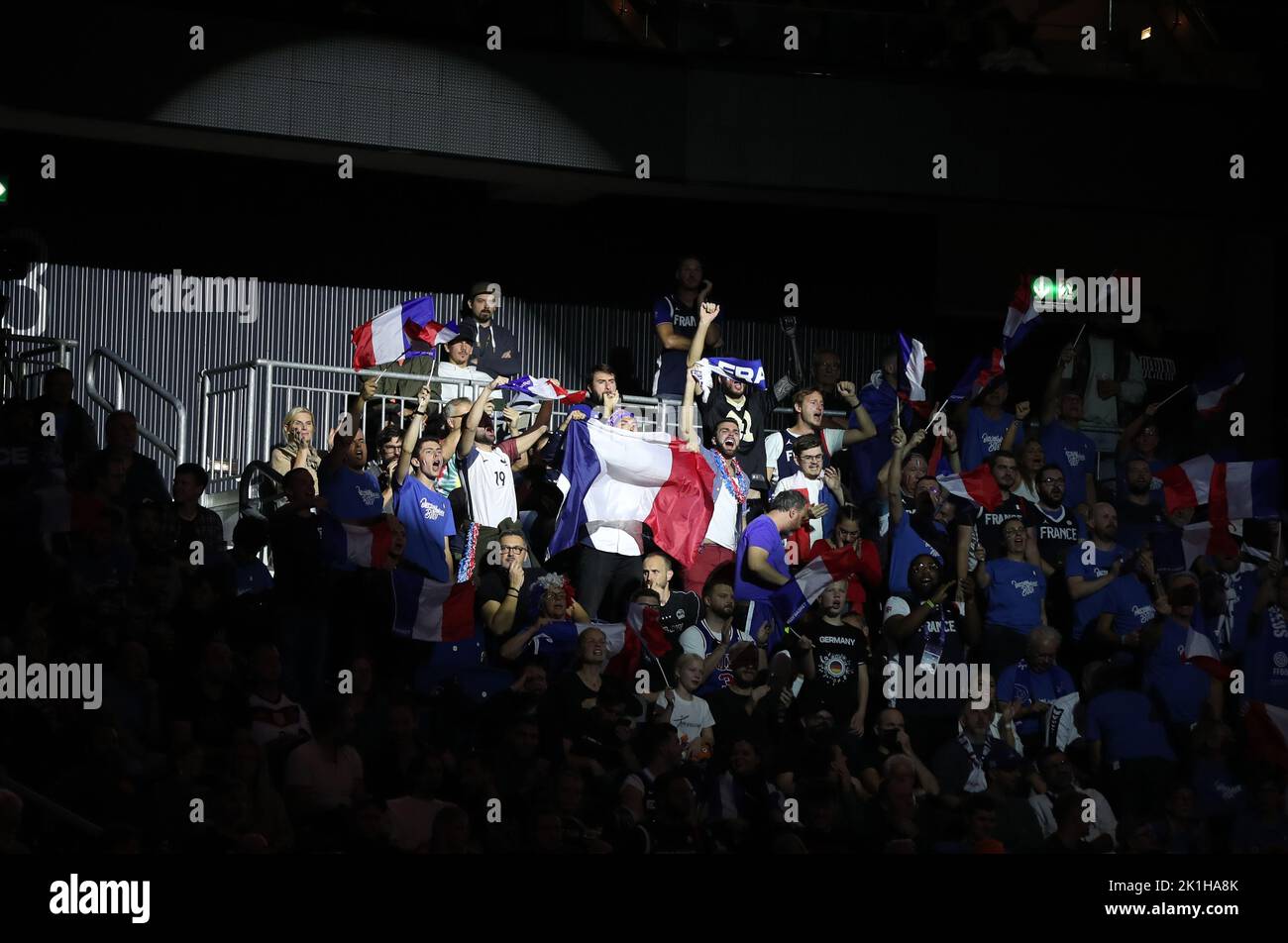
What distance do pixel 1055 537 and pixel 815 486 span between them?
1644 millimetres

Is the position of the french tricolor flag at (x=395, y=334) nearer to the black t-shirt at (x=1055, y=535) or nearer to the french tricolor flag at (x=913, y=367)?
the french tricolor flag at (x=913, y=367)

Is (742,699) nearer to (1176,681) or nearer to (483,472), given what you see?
(483,472)

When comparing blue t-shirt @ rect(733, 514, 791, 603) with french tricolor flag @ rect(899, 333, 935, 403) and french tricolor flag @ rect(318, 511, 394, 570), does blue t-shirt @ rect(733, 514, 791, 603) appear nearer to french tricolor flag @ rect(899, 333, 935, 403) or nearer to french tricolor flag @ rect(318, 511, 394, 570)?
french tricolor flag @ rect(318, 511, 394, 570)

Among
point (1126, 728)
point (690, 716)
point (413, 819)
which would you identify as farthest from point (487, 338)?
point (1126, 728)

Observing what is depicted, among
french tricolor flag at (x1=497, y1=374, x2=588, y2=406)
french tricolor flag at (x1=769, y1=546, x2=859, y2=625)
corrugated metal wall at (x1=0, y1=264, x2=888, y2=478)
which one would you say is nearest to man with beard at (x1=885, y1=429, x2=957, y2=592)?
french tricolor flag at (x1=769, y1=546, x2=859, y2=625)

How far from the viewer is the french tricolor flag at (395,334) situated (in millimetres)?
13320

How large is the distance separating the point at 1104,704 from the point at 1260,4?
6481 millimetres

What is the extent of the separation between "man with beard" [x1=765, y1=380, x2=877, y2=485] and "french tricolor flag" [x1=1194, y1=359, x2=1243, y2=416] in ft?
9.00

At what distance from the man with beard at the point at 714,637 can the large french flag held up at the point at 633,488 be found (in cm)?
92

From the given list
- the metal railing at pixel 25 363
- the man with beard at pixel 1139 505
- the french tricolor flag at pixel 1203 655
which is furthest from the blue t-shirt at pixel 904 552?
the metal railing at pixel 25 363

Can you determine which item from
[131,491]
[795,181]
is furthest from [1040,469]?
[131,491]

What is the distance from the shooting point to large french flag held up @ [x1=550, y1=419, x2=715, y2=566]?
40.8 feet

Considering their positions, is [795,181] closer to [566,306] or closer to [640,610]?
[566,306]

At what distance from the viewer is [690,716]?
11008 millimetres
